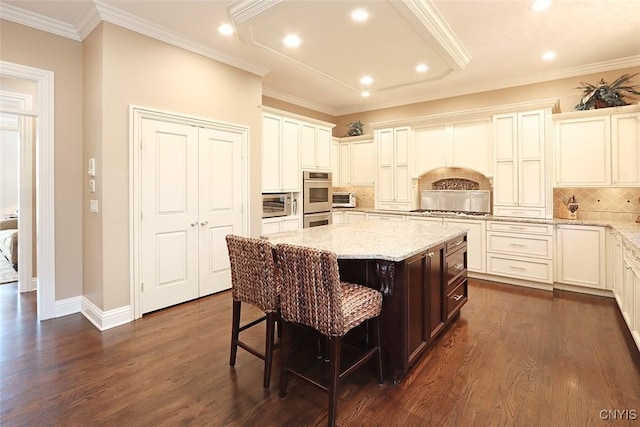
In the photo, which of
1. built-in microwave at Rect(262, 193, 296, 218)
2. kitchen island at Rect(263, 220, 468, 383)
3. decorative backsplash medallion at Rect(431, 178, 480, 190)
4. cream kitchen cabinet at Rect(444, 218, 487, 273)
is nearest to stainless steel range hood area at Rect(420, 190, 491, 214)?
decorative backsplash medallion at Rect(431, 178, 480, 190)

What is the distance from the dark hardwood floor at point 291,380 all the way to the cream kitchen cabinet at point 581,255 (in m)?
0.85

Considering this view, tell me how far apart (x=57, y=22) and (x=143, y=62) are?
2.86 ft

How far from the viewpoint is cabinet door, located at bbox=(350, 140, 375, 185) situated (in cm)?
634

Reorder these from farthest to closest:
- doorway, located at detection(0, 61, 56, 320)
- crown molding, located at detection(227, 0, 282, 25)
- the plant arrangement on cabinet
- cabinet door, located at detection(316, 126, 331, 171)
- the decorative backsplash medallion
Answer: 1. cabinet door, located at detection(316, 126, 331, 171)
2. the decorative backsplash medallion
3. the plant arrangement on cabinet
4. doorway, located at detection(0, 61, 56, 320)
5. crown molding, located at detection(227, 0, 282, 25)

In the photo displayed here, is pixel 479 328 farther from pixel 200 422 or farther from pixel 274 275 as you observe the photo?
pixel 200 422

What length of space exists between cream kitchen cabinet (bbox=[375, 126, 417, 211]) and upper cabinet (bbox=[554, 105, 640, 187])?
2.06 m

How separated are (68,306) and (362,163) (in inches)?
196

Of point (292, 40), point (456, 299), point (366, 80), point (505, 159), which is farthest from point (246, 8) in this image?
point (505, 159)

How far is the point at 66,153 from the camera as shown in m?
3.43

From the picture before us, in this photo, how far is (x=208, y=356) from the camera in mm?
2604

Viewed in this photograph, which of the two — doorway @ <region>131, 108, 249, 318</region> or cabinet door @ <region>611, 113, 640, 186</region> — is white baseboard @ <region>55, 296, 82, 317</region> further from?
cabinet door @ <region>611, 113, 640, 186</region>

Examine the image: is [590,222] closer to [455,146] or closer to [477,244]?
[477,244]

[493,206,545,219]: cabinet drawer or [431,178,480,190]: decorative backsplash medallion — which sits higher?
[431,178,480,190]: decorative backsplash medallion

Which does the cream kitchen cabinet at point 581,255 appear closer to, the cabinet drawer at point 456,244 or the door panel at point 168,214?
the cabinet drawer at point 456,244
